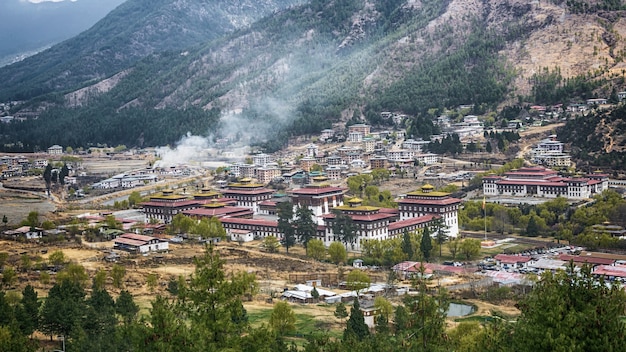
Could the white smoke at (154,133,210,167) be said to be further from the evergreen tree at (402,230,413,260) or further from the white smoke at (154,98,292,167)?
the evergreen tree at (402,230,413,260)

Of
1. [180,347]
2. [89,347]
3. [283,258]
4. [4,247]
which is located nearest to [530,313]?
[180,347]

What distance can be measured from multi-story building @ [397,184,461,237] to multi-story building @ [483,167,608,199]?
9.45 metres

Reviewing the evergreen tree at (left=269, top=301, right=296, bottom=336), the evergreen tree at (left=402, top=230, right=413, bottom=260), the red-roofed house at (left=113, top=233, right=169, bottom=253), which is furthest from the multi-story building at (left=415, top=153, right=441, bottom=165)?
the evergreen tree at (left=269, top=301, right=296, bottom=336)

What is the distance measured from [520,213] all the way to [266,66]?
12501cm

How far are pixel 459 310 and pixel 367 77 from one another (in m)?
105

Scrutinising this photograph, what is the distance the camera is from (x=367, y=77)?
144125 millimetres

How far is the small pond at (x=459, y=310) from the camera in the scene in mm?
41406

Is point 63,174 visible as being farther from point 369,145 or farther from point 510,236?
point 510,236

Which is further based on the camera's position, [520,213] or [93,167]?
[93,167]

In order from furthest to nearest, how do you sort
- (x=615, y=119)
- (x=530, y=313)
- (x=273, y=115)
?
(x=273, y=115), (x=615, y=119), (x=530, y=313)

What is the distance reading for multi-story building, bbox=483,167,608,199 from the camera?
7188cm

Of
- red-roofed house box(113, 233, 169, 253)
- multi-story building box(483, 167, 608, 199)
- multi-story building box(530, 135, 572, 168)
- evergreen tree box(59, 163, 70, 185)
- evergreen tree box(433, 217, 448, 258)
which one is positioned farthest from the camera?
evergreen tree box(59, 163, 70, 185)

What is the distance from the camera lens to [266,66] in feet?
609

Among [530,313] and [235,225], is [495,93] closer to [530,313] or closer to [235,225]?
[235,225]
